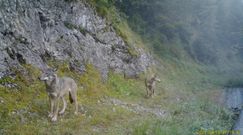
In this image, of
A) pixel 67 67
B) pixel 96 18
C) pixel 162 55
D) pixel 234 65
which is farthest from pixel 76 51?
pixel 234 65

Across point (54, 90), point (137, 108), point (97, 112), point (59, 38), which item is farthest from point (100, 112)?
point (59, 38)

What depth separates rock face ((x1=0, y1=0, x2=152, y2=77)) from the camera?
47.4ft

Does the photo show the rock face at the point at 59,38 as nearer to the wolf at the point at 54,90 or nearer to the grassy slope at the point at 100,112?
the grassy slope at the point at 100,112

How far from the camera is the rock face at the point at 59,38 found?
14.5 meters

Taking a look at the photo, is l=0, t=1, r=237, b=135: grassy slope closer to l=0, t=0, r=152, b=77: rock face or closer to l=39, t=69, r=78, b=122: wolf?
l=39, t=69, r=78, b=122: wolf

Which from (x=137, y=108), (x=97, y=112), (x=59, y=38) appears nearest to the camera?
(x=97, y=112)

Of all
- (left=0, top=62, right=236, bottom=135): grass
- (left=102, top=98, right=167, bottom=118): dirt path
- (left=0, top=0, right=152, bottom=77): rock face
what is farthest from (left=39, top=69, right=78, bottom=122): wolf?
(left=102, top=98, right=167, bottom=118): dirt path

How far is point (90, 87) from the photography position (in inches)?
668

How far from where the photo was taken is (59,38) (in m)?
17.8

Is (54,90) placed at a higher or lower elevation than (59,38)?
lower

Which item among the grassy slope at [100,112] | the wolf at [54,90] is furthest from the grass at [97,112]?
the wolf at [54,90]

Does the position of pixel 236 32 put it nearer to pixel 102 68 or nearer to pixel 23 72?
pixel 102 68

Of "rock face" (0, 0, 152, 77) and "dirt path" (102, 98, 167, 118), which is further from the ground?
"rock face" (0, 0, 152, 77)

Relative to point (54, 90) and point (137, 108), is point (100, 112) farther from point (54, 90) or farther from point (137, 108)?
point (137, 108)
